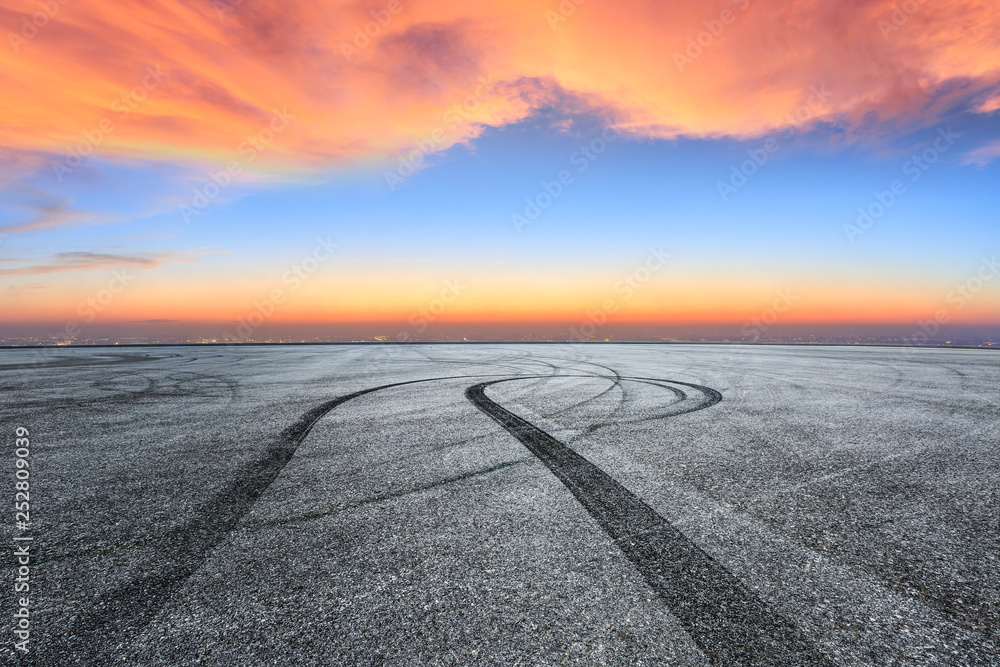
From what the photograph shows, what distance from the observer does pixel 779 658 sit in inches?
85.3

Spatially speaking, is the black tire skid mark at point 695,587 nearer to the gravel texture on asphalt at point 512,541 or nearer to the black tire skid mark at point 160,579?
the gravel texture on asphalt at point 512,541

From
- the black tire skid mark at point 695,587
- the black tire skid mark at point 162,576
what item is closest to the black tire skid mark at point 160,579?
the black tire skid mark at point 162,576

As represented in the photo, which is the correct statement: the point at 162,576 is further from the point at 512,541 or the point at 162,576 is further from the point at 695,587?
the point at 695,587

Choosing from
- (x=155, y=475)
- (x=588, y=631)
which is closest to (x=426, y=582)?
(x=588, y=631)

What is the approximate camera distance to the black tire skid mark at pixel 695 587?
2219 millimetres

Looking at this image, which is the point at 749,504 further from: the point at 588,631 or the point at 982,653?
the point at 588,631

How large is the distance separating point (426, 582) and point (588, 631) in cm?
101

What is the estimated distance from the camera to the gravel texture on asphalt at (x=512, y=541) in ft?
7.53

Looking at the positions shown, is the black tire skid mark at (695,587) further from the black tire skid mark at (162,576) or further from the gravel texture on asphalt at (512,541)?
the black tire skid mark at (162,576)

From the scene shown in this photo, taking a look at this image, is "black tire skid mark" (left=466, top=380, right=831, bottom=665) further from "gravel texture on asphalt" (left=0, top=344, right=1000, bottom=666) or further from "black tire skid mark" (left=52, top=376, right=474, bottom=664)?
"black tire skid mark" (left=52, top=376, right=474, bottom=664)

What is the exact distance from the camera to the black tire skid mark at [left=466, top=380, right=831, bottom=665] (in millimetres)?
2219

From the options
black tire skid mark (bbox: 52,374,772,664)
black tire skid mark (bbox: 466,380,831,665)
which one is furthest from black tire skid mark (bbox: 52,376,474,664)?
black tire skid mark (bbox: 466,380,831,665)

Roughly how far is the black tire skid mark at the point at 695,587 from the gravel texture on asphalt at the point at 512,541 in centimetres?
2

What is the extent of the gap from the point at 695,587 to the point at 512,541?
4.03ft
